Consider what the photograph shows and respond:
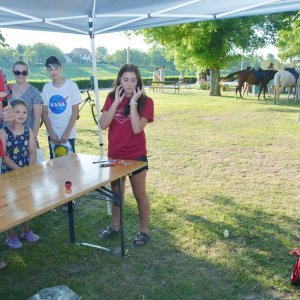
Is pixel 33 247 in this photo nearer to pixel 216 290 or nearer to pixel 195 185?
pixel 216 290

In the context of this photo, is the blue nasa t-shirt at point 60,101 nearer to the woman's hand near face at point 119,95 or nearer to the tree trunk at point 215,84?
the woman's hand near face at point 119,95

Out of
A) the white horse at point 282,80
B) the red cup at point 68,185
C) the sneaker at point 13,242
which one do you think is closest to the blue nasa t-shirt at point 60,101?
the sneaker at point 13,242

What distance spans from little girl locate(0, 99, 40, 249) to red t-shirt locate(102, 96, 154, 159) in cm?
80

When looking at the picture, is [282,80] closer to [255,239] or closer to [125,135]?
[255,239]

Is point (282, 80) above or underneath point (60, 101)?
underneath

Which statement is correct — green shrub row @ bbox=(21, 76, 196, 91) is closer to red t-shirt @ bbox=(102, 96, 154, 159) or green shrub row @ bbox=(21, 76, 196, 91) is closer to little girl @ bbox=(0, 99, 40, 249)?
little girl @ bbox=(0, 99, 40, 249)

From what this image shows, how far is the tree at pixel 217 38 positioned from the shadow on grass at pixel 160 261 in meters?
16.5

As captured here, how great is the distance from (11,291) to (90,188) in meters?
1.10

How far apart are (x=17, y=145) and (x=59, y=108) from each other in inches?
34.1

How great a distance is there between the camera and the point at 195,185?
5555mm

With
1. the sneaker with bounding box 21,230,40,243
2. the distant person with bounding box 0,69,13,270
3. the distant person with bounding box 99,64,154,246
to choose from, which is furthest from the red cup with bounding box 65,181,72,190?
the sneaker with bounding box 21,230,40,243

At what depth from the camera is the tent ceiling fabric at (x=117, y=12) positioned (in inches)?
149

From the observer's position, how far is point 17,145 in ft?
11.7

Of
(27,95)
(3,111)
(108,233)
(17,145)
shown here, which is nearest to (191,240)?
(108,233)
